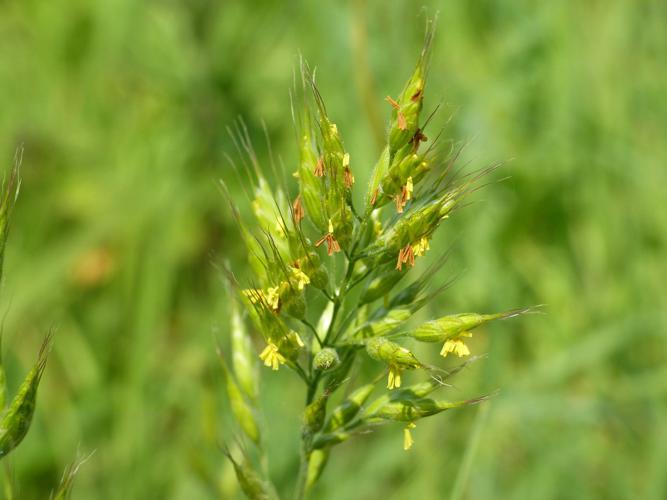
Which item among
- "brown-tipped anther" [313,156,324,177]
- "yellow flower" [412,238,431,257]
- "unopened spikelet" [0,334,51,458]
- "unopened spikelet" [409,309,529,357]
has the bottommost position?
"unopened spikelet" [409,309,529,357]

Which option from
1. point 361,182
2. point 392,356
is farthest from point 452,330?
point 361,182

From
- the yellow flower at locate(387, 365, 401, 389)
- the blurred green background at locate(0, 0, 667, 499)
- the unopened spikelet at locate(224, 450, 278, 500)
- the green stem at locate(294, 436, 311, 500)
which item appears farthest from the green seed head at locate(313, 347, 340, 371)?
the blurred green background at locate(0, 0, 667, 499)

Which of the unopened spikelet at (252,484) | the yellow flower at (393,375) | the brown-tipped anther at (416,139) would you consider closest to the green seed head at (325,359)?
the yellow flower at (393,375)

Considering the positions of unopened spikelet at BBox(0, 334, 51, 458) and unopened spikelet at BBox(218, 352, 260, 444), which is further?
unopened spikelet at BBox(218, 352, 260, 444)

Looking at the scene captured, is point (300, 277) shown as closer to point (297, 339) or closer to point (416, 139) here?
point (297, 339)

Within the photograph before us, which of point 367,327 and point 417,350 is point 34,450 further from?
point 367,327

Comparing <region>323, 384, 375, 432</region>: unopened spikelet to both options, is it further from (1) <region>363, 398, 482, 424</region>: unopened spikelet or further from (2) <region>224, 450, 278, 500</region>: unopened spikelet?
(2) <region>224, 450, 278, 500</region>: unopened spikelet

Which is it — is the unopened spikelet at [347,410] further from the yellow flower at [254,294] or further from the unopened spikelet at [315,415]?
the yellow flower at [254,294]
